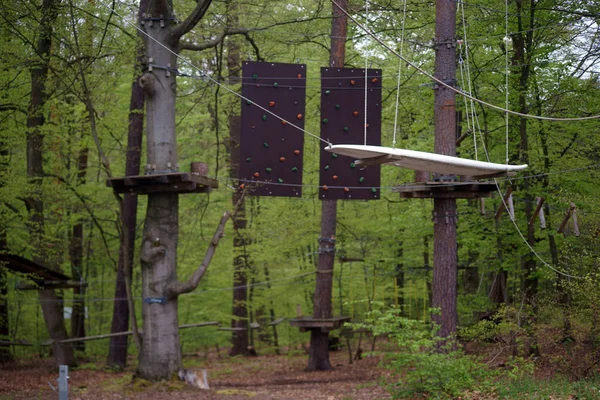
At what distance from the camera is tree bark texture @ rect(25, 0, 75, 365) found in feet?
42.2

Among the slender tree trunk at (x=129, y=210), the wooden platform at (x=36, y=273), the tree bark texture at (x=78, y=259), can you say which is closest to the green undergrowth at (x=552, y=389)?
the wooden platform at (x=36, y=273)

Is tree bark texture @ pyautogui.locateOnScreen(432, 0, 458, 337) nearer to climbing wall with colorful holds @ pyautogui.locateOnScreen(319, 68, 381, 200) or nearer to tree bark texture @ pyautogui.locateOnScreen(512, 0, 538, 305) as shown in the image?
climbing wall with colorful holds @ pyautogui.locateOnScreen(319, 68, 381, 200)

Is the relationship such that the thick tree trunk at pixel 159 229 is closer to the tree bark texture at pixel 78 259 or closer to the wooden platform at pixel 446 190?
the wooden platform at pixel 446 190

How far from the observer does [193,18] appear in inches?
445

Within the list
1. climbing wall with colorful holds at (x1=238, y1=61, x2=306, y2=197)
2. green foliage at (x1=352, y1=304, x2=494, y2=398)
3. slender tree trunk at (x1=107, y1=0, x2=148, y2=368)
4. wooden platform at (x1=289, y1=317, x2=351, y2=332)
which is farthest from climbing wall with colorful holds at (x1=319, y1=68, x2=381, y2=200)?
slender tree trunk at (x1=107, y1=0, x2=148, y2=368)

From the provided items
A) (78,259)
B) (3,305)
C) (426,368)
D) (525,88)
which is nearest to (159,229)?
(426,368)

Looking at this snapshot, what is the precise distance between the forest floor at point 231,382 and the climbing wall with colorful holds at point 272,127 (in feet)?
10.3

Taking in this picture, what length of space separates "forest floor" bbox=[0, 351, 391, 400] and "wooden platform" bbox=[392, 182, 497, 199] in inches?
103

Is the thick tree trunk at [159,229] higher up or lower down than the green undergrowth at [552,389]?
higher up

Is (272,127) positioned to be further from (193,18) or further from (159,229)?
(159,229)

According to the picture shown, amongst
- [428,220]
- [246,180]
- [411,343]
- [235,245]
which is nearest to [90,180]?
[235,245]

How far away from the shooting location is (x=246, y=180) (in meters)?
10.5

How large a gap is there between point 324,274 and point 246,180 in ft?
19.4

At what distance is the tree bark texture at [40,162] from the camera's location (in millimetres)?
12867
